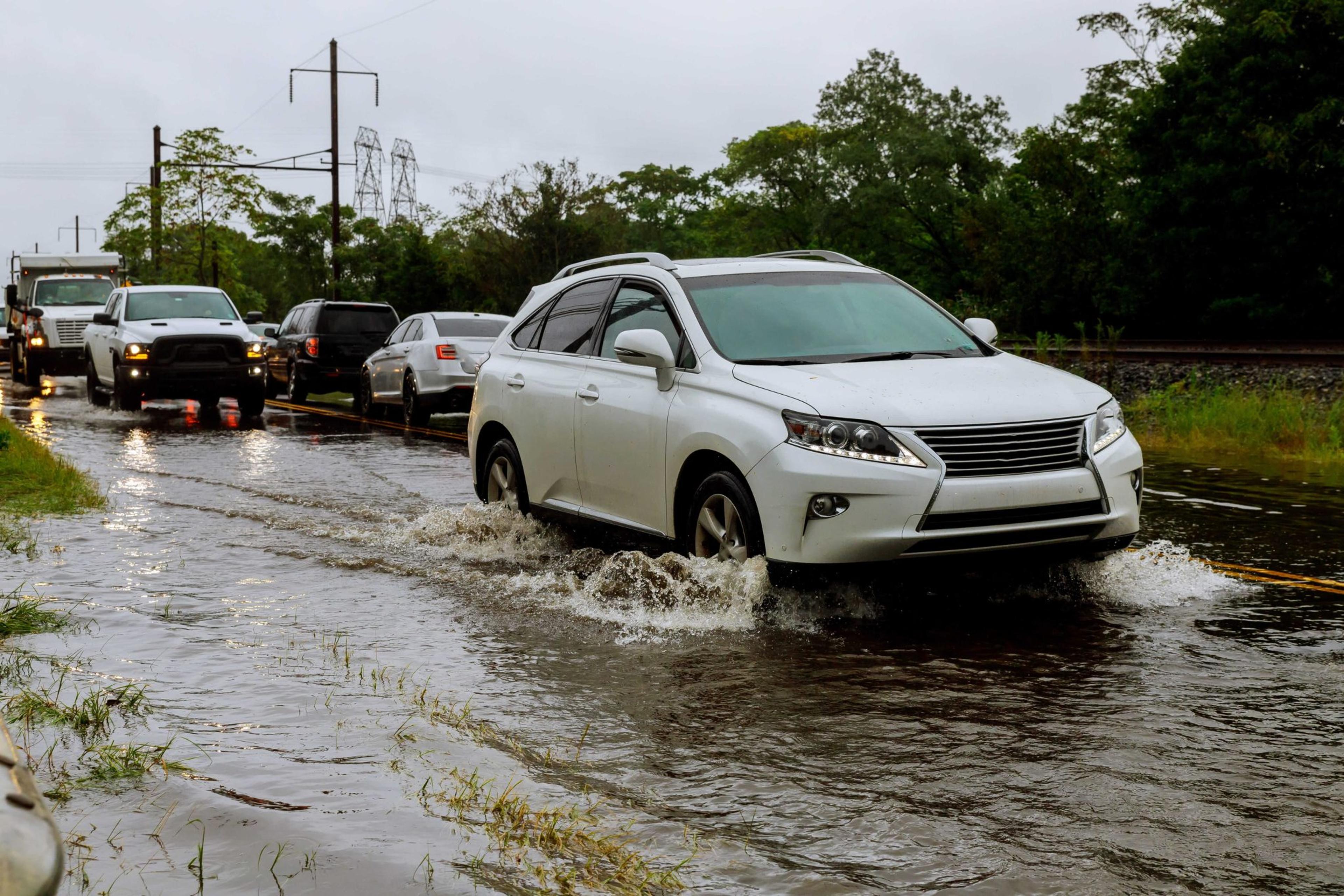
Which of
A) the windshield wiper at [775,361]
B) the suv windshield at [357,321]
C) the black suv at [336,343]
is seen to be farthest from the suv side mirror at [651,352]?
the suv windshield at [357,321]

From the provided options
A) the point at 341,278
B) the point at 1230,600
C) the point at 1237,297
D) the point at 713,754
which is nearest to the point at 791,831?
the point at 713,754

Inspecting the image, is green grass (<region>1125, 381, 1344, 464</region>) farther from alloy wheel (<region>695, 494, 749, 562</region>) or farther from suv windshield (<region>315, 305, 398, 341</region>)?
suv windshield (<region>315, 305, 398, 341</region>)

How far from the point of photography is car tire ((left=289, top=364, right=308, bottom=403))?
90.5 feet

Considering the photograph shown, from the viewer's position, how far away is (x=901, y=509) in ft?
21.2

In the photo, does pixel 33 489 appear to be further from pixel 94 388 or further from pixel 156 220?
pixel 156 220

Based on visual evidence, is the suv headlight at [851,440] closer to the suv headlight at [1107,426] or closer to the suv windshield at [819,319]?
the suv windshield at [819,319]

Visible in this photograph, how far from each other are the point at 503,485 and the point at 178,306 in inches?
654

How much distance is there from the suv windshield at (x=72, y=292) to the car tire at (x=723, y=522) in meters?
29.1

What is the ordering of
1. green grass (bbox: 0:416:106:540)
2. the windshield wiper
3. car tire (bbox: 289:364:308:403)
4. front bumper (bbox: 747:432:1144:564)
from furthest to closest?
car tire (bbox: 289:364:308:403)
green grass (bbox: 0:416:106:540)
the windshield wiper
front bumper (bbox: 747:432:1144:564)

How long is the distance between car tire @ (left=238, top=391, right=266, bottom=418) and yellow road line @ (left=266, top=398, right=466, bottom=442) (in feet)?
3.80

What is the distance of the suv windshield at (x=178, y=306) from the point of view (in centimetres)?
2406

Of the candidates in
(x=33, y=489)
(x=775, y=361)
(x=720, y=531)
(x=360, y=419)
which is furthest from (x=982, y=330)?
(x=360, y=419)

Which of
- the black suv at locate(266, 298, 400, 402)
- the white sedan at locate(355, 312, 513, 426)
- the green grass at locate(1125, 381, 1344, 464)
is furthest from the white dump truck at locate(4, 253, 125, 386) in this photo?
the green grass at locate(1125, 381, 1344, 464)

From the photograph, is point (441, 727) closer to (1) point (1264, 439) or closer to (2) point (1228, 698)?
(2) point (1228, 698)
